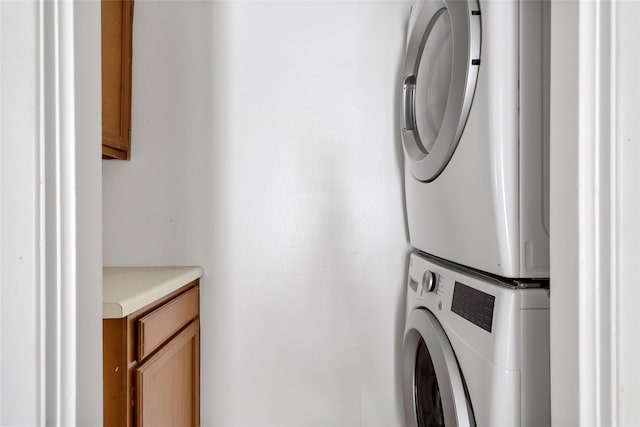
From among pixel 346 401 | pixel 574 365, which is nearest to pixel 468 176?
pixel 574 365

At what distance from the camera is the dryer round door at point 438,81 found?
3.03 feet

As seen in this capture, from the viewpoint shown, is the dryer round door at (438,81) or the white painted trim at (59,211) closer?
the white painted trim at (59,211)

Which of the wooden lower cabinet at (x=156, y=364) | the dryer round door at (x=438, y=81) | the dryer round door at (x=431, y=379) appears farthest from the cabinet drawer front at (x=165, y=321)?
the dryer round door at (x=438, y=81)

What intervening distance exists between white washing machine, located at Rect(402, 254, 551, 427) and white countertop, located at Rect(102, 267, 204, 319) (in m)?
0.69

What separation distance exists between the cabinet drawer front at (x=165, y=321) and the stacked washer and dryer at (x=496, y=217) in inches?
27.2

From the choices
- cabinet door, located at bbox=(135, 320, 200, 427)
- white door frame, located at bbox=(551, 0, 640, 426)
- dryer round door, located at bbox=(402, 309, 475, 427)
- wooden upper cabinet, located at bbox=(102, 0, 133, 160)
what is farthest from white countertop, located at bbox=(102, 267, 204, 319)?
→ white door frame, located at bbox=(551, 0, 640, 426)

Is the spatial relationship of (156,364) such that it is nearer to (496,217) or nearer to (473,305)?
(473,305)

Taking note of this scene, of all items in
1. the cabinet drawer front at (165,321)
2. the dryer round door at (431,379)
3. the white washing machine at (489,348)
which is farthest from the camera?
the cabinet drawer front at (165,321)

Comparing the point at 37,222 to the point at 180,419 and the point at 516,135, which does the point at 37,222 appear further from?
the point at 180,419

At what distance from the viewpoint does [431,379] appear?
1274 millimetres

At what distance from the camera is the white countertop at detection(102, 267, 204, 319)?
927 millimetres
